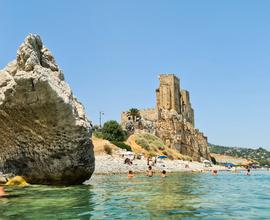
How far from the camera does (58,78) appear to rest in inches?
774

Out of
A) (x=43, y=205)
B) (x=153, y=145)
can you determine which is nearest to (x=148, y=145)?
(x=153, y=145)

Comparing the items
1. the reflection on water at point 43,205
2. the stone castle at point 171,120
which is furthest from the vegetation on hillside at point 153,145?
the reflection on water at point 43,205

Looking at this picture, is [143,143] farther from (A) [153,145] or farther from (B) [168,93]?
(B) [168,93]

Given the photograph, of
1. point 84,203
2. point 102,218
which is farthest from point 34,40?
point 102,218

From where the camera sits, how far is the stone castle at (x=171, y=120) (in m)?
89.6

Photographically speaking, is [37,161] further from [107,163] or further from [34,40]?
[107,163]

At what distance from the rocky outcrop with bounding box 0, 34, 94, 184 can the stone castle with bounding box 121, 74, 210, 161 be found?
64.1 metres

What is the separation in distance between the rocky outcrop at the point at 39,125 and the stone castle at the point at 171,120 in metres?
64.1

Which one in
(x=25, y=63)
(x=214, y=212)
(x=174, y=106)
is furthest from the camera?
A: (x=174, y=106)

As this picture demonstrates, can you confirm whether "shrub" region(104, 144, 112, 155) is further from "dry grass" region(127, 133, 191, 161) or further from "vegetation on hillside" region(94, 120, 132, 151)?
"dry grass" region(127, 133, 191, 161)

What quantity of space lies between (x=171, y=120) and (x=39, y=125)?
74636 millimetres

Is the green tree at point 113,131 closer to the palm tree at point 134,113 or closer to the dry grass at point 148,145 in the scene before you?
Answer: the dry grass at point 148,145

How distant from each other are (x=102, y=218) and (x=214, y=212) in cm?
321

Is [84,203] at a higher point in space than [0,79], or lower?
lower
